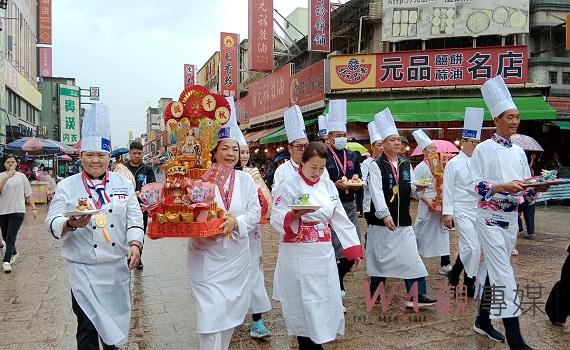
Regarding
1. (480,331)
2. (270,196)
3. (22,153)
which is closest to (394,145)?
(270,196)

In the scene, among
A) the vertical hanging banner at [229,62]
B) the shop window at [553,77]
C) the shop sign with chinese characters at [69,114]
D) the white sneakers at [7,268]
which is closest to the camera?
the white sneakers at [7,268]

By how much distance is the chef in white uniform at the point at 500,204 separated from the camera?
407cm

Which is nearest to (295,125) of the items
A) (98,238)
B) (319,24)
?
(98,238)

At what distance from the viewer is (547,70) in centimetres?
1758

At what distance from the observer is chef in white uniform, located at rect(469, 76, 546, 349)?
4.07 metres

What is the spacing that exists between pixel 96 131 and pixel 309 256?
1.78 meters

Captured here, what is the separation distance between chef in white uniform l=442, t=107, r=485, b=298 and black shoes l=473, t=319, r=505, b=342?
97 centimetres

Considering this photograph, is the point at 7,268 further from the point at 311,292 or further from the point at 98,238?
the point at 311,292

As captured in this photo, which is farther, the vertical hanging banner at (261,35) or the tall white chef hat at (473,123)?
the vertical hanging banner at (261,35)

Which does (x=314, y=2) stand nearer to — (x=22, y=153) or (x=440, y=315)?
(x=22, y=153)

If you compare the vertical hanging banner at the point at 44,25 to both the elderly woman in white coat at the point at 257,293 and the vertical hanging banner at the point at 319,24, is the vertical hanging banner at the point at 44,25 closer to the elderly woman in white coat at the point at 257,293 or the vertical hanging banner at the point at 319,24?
the vertical hanging banner at the point at 319,24

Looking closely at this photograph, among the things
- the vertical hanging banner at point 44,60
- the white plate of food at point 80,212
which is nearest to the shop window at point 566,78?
the white plate of food at point 80,212

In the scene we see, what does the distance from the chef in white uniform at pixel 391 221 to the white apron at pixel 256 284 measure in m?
1.28

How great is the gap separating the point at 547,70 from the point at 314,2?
8.56 meters
